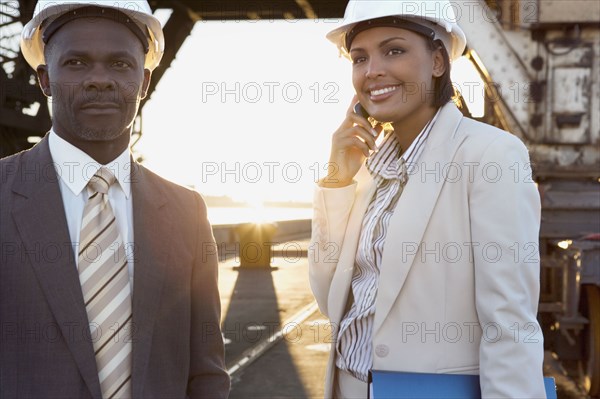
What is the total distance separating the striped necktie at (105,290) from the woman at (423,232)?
90 centimetres

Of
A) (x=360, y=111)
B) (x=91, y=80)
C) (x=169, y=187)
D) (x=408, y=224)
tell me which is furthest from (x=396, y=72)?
(x=91, y=80)

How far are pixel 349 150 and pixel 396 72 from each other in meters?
0.47

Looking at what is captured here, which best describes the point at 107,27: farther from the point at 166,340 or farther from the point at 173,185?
the point at 166,340

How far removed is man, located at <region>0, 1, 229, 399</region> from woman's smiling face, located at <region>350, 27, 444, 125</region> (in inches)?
33.4

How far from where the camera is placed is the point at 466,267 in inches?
89.2

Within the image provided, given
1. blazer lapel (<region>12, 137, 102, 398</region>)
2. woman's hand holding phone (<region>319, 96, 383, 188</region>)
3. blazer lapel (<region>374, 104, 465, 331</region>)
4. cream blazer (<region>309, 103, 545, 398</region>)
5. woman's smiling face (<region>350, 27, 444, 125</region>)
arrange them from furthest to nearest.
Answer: woman's hand holding phone (<region>319, 96, 383, 188</region>) → woman's smiling face (<region>350, 27, 444, 125</region>) → blazer lapel (<region>374, 104, 465, 331</region>) → cream blazer (<region>309, 103, 545, 398</region>) → blazer lapel (<region>12, 137, 102, 398</region>)

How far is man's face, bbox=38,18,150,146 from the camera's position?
2.03 meters

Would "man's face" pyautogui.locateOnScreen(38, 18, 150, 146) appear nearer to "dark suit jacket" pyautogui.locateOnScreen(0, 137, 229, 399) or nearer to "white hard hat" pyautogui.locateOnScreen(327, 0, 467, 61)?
"dark suit jacket" pyautogui.locateOnScreen(0, 137, 229, 399)

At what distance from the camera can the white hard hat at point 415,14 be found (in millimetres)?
2381

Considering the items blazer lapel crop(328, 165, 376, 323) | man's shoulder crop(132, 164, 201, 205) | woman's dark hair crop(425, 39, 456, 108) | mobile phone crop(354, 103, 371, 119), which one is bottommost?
blazer lapel crop(328, 165, 376, 323)

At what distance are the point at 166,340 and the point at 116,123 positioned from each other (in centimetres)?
74

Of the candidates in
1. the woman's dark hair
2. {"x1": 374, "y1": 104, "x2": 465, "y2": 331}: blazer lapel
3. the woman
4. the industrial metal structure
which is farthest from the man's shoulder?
the industrial metal structure

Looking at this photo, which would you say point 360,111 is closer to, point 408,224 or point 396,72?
point 396,72

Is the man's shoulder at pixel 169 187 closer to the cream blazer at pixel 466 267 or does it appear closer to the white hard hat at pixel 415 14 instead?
the cream blazer at pixel 466 267
